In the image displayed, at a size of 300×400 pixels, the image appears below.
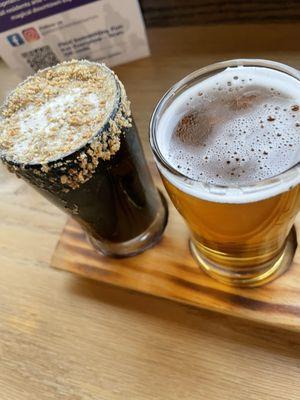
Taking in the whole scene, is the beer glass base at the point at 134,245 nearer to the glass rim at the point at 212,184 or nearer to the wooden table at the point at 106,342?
the wooden table at the point at 106,342

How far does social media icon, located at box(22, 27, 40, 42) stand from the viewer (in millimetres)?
969

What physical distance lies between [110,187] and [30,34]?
492 mm

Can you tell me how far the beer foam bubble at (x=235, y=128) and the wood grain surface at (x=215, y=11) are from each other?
0.45 m

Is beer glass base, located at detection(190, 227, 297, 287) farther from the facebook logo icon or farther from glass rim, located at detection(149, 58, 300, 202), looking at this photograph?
the facebook logo icon

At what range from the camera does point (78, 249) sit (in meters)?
0.79

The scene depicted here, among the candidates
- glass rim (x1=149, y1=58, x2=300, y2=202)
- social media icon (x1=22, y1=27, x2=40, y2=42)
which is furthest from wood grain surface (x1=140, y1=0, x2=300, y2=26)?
glass rim (x1=149, y1=58, x2=300, y2=202)

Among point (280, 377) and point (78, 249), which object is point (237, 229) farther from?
point (78, 249)

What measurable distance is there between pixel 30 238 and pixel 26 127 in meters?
0.28

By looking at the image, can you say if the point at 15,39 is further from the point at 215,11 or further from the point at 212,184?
the point at 212,184

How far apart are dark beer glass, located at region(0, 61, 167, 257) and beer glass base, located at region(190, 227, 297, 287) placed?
106 millimetres

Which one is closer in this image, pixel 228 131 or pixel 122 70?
pixel 228 131

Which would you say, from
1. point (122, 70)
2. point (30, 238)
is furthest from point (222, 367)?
point (122, 70)

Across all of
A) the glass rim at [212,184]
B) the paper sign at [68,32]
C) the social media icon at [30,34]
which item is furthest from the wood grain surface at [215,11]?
the glass rim at [212,184]

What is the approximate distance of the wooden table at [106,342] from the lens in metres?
0.63
